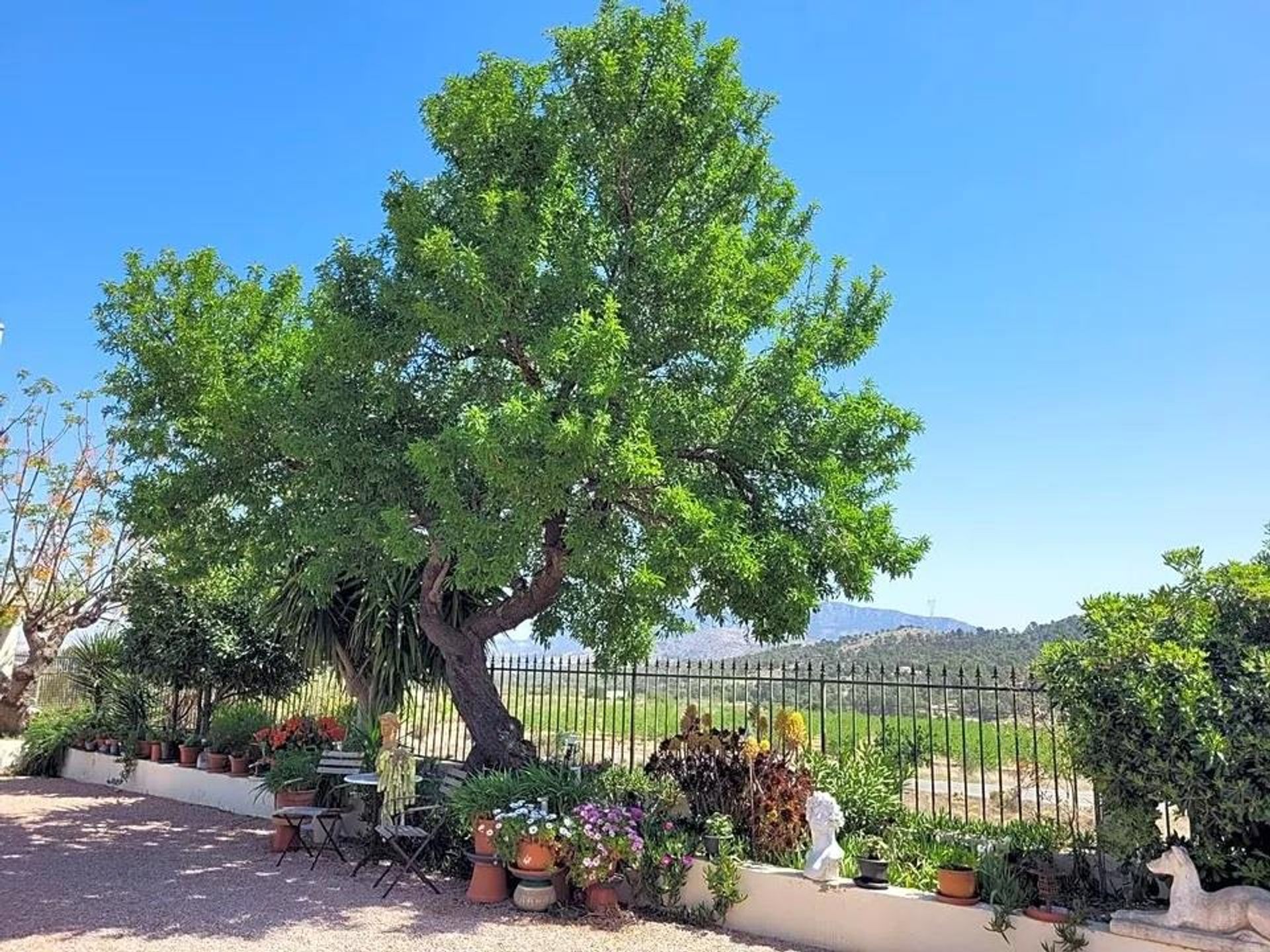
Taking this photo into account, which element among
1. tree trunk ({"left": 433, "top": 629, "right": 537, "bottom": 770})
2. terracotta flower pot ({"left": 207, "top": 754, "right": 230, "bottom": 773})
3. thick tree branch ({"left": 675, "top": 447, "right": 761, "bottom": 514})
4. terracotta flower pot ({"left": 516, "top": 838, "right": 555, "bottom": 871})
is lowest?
terracotta flower pot ({"left": 207, "top": 754, "right": 230, "bottom": 773})

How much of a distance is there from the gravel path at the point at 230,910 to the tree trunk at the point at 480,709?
160 centimetres

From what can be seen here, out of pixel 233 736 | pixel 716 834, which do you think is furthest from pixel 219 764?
pixel 716 834

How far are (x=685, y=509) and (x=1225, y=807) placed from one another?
3.89m

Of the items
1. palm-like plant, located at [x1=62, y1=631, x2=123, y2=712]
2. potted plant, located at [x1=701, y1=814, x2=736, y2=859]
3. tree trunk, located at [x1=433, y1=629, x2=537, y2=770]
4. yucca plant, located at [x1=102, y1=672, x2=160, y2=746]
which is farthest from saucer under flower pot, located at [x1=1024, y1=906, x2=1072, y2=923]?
palm-like plant, located at [x1=62, y1=631, x2=123, y2=712]

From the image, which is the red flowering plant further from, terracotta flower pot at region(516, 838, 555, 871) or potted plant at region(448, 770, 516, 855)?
terracotta flower pot at region(516, 838, 555, 871)

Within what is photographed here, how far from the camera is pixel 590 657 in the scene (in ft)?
34.4

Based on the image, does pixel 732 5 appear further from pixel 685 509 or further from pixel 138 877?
pixel 138 877

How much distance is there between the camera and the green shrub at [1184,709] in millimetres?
4855

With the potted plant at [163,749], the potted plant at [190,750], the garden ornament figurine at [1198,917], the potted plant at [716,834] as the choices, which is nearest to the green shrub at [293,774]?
the potted plant at [190,750]

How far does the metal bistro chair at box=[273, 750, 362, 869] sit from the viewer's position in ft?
28.5

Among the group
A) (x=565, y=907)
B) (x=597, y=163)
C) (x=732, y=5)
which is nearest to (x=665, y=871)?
(x=565, y=907)

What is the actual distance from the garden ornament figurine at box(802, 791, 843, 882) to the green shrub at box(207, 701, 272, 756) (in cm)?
910

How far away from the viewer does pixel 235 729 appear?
12797mm

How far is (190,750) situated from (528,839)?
323 inches
